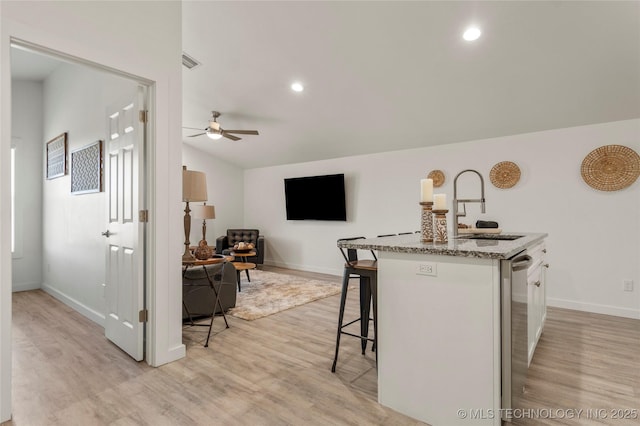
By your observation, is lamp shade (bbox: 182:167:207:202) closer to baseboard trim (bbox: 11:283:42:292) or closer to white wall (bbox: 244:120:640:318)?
white wall (bbox: 244:120:640:318)

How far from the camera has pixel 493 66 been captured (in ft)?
10.6

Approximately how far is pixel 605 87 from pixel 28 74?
23.7ft

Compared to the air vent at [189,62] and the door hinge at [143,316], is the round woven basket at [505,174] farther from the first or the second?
the door hinge at [143,316]

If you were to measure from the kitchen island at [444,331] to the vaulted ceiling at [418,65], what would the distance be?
2.10m

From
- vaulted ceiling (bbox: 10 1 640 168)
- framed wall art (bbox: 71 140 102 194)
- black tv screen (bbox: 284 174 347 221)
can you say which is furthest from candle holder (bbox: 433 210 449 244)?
black tv screen (bbox: 284 174 347 221)

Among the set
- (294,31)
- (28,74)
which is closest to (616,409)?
(294,31)

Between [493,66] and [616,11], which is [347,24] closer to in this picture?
[493,66]

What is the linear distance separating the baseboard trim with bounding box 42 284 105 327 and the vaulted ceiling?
3058mm

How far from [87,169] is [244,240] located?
12.2ft

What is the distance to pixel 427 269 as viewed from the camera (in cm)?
172

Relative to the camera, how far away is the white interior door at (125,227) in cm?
248

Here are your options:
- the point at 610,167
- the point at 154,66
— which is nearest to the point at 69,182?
the point at 154,66

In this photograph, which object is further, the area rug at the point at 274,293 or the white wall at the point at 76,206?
the area rug at the point at 274,293

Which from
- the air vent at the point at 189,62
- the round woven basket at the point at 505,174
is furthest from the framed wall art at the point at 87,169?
the round woven basket at the point at 505,174
